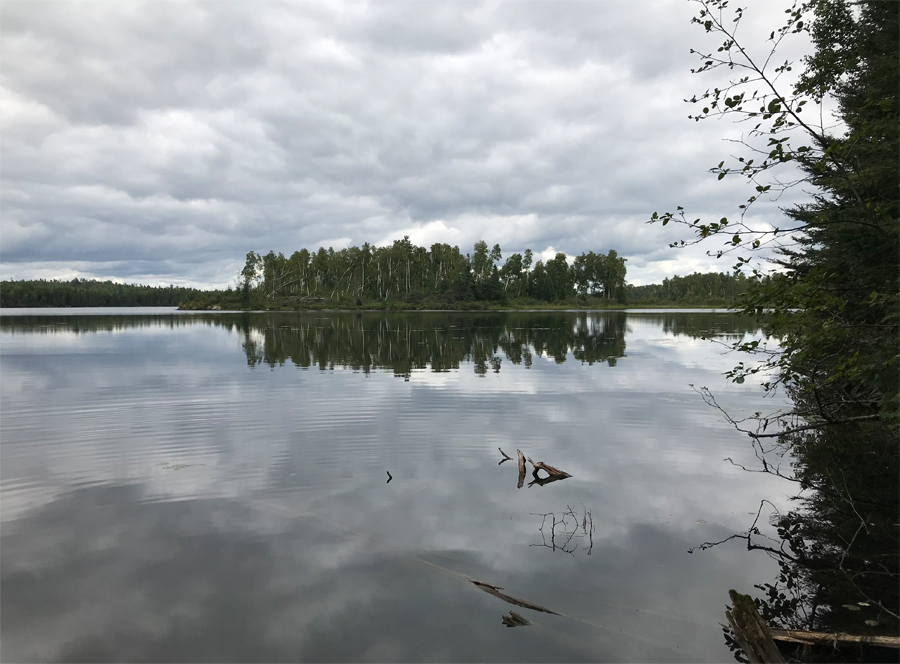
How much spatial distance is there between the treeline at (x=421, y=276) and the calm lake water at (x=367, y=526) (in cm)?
13465

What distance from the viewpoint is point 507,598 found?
745 cm

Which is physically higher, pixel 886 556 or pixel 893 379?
pixel 893 379

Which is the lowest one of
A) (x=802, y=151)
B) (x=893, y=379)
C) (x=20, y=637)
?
(x=20, y=637)

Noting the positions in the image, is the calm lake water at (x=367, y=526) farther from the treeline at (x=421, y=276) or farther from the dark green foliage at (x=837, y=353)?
the treeline at (x=421, y=276)

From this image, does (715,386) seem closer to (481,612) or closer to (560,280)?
(481,612)

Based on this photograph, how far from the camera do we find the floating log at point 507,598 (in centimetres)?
726

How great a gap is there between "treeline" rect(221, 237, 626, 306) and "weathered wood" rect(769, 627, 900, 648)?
5776 inches

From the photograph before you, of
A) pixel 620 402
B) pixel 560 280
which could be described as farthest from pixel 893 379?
pixel 560 280

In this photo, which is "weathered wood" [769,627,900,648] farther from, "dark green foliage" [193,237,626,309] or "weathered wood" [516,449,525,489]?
"dark green foliage" [193,237,626,309]

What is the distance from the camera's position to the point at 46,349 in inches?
1547

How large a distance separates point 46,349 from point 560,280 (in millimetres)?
153350

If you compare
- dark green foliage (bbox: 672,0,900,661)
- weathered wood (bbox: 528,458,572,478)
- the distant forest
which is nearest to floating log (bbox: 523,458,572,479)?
weathered wood (bbox: 528,458,572,478)

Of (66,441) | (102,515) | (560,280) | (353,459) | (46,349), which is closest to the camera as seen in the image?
(102,515)

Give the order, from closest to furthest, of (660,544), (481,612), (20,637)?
1. (20,637)
2. (481,612)
3. (660,544)
